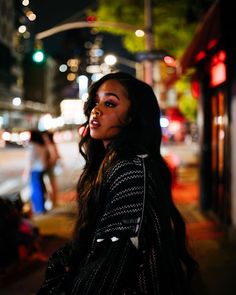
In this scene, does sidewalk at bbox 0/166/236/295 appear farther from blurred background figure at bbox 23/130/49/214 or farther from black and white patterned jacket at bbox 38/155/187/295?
black and white patterned jacket at bbox 38/155/187/295

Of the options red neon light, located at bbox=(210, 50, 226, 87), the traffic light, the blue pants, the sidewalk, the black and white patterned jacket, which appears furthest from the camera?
the traffic light

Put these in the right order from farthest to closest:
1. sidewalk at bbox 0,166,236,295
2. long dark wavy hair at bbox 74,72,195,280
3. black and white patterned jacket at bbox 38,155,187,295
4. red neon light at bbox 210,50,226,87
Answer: red neon light at bbox 210,50,226,87 → sidewalk at bbox 0,166,236,295 → long dark wavy hair at bbox 74,72,195,280 → black and white patterned jacket at bbox 38,155,187,295

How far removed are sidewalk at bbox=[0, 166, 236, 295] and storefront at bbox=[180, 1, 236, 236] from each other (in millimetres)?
364

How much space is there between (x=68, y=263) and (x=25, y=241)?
4554mm

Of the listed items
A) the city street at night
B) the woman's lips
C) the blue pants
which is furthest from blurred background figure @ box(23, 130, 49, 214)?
the woman's lips

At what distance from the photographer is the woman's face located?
214 centimetres

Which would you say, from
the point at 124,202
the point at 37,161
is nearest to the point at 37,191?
the point at 37,161

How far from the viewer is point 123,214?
73.0 inches

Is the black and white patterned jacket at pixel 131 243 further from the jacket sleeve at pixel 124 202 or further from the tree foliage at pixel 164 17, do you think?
the tree foliage at pixel 164 17

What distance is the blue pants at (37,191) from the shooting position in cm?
1033

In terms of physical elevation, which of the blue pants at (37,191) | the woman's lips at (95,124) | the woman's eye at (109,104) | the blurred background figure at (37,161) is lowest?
the blue pants at (37,191)

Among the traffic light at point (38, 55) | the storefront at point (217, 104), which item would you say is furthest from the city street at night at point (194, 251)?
the traffic light at point (38, 55)

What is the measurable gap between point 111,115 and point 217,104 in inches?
299

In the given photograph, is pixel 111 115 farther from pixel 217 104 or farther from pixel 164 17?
pixel 164 17
